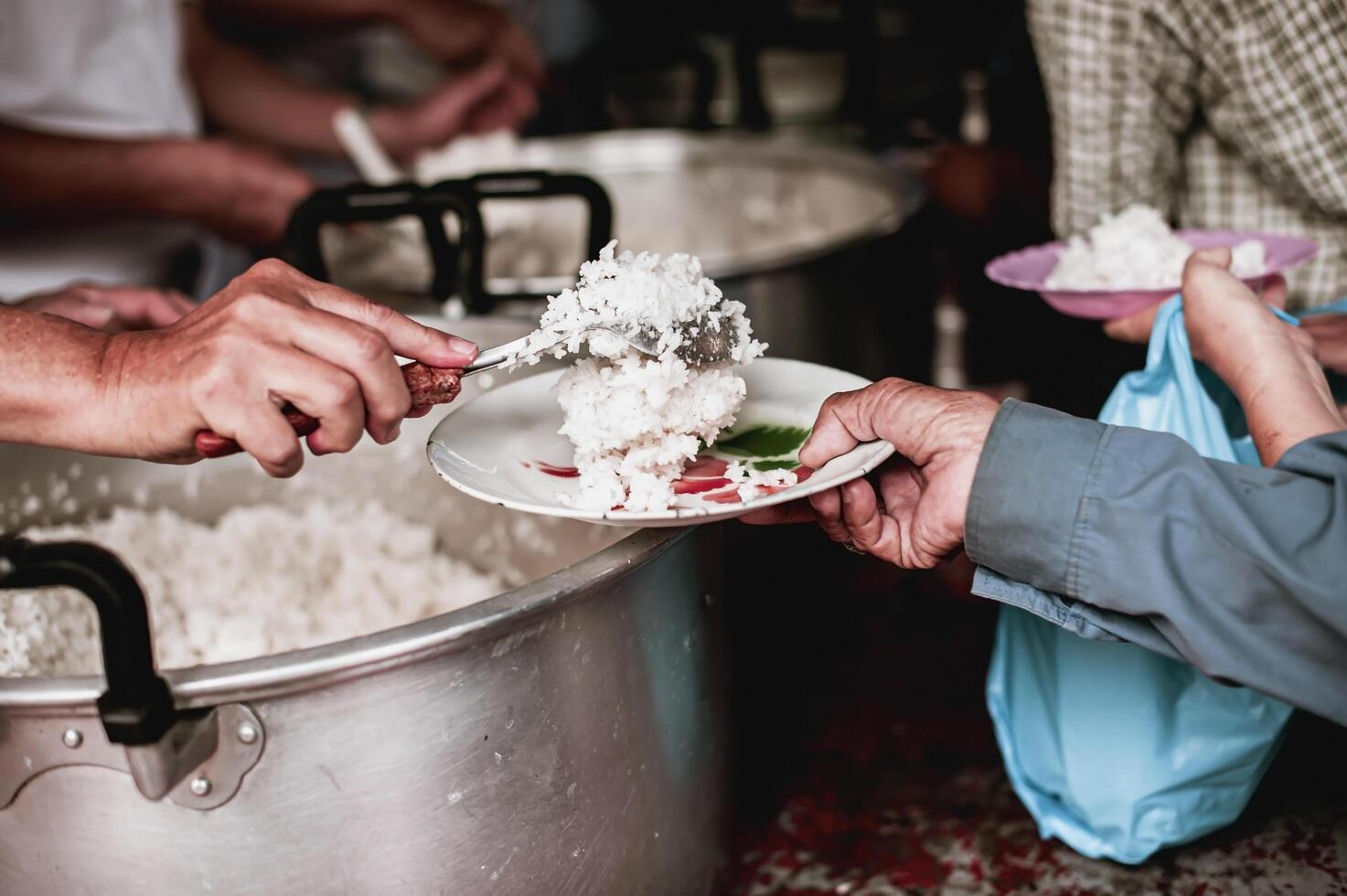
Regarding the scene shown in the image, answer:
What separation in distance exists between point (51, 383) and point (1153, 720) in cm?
117

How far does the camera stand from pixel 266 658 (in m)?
0.86

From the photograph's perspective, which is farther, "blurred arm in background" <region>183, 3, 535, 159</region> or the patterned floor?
"blurred arm in background" <region>183, 3, 535, 159</region>

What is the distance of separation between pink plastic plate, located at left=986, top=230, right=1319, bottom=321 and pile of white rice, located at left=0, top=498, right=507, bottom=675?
819 mm

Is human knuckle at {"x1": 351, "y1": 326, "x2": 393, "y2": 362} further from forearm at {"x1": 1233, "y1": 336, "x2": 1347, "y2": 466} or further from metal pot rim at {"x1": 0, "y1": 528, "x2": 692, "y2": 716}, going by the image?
forearm at {"x1": 1233, "y1": 336, "x2": 1347, "y2": 466}

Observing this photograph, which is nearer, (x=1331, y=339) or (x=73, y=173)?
(x=1331, y=339)

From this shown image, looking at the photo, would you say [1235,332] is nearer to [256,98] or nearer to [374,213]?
[374,213]

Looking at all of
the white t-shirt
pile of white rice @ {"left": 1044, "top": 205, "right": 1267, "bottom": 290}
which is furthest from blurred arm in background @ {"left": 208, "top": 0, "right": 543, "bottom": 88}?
pile of white rice @ {"left": 1044, "top": 205, "right": 1267, "bottom": 290}

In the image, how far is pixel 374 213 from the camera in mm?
1450

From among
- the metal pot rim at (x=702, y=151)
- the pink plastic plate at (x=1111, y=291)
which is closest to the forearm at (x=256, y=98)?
the metal pot rim at (x=702, y=151)

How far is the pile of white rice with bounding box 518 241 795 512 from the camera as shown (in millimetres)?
997

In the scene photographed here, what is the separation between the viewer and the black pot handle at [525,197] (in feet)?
4.95

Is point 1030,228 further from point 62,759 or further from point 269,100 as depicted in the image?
point 62,759

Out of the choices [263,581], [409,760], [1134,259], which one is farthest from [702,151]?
[409,760]

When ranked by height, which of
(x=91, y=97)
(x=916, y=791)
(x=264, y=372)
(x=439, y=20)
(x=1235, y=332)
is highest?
(x=439, y=20)
